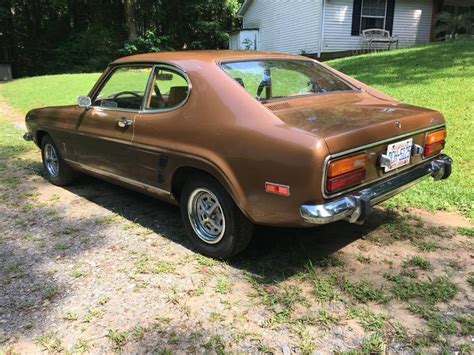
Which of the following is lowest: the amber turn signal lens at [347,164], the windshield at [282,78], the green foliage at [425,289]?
the green foliage at [425,289]

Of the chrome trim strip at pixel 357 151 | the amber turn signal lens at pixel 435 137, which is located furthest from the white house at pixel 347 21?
the chrome trim strip at pixel 357 151

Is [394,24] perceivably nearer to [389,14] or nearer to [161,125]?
[389,14]

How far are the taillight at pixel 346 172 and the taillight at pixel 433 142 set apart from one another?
895 mm

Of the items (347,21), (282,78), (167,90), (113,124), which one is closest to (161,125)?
(167,90)

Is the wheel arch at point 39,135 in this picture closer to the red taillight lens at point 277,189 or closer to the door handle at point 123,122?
the door handle at point 123,122

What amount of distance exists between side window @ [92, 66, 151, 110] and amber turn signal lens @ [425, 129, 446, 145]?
7.98ft

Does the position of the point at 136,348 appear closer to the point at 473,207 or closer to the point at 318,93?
the point at 318,93

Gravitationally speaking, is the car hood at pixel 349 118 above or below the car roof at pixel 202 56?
below

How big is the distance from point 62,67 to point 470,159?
27.3 meters

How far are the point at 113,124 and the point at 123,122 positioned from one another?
0.66ft

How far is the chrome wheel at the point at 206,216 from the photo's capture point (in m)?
3.48

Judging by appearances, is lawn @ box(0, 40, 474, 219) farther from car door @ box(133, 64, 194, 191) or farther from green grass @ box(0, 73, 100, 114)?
car door @ box(133, 64, 194, 191)

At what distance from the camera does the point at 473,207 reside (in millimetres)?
4316

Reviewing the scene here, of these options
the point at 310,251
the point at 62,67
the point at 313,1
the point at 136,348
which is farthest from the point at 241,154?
the point at 62,67
